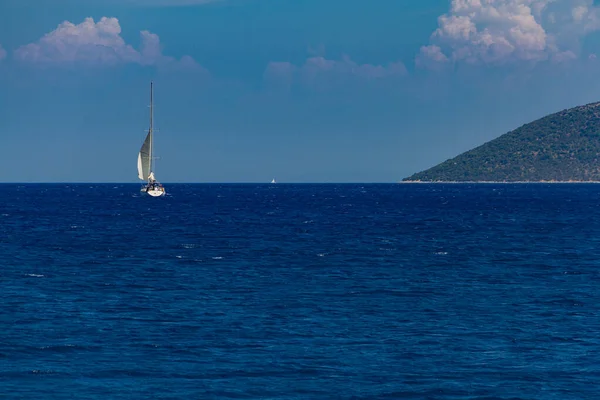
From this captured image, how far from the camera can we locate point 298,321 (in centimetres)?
4316

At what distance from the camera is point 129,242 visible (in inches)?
3482

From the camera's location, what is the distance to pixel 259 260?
71.5 metres

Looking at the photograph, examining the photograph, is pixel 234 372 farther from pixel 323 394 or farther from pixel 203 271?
pixel 203 271

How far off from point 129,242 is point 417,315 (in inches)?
1935

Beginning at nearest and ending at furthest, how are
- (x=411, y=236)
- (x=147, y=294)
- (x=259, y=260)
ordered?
(x=147, y=294) < (x=259, y=260) < (x=411, y=236)

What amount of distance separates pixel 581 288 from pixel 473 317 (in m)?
13.2

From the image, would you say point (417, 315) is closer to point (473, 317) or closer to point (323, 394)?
point (473, 317)

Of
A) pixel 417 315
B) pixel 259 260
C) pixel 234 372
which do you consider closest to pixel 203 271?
pixel 259 260

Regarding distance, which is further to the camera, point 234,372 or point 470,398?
point 234,372

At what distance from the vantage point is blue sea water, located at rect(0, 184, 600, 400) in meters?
32.3

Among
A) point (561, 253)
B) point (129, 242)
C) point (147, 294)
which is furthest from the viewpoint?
point (129, 242)

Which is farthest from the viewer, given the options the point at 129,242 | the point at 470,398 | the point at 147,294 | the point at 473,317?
the point at 129,242

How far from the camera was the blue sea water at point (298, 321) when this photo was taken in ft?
106

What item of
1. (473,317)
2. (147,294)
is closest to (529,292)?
(473,317)
